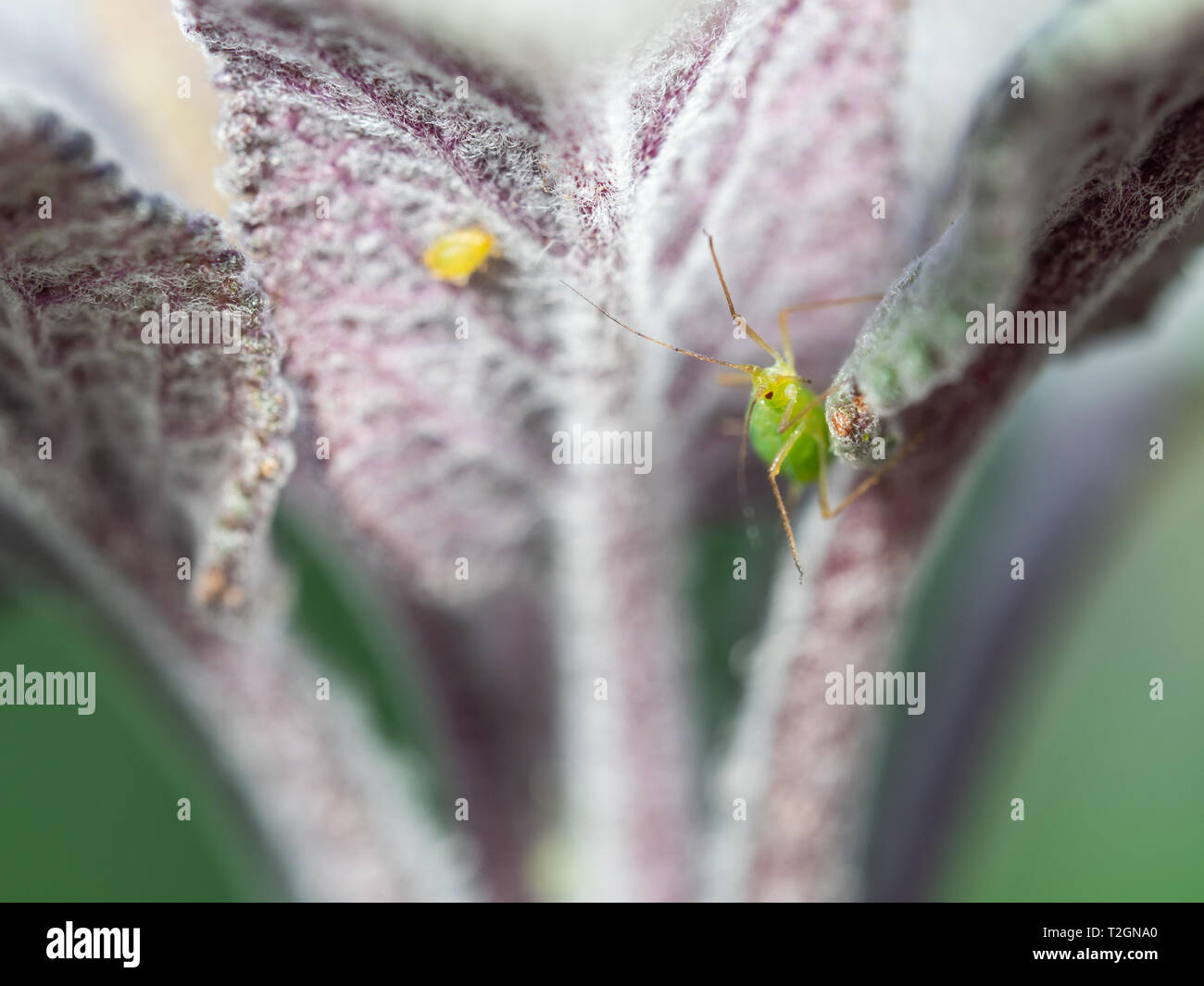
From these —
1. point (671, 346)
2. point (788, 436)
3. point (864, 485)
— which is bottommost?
point (864, 485)

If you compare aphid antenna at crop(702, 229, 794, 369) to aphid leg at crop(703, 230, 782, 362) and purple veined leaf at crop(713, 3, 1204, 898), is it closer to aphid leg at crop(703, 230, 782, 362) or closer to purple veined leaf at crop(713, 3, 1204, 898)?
aphid leg at crop(703, 230, 782, 362)

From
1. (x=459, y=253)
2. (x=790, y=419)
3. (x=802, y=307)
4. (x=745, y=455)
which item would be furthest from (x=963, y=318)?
(x=745, y=455)

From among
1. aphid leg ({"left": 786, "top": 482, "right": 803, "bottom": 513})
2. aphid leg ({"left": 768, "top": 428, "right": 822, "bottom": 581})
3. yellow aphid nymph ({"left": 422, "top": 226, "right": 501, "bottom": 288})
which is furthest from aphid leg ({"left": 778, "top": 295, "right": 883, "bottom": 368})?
yellow aphid nymph ({"left": 422, "top": 226, "right": 501, "bottom": 288})

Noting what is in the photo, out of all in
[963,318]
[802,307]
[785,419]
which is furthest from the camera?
[785,419]

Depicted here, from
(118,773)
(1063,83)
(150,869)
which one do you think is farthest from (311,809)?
(1063,83)

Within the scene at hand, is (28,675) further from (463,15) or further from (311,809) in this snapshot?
(463,15)

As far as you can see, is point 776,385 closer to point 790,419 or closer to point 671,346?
point 790,419

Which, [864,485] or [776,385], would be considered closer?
[864,485]
